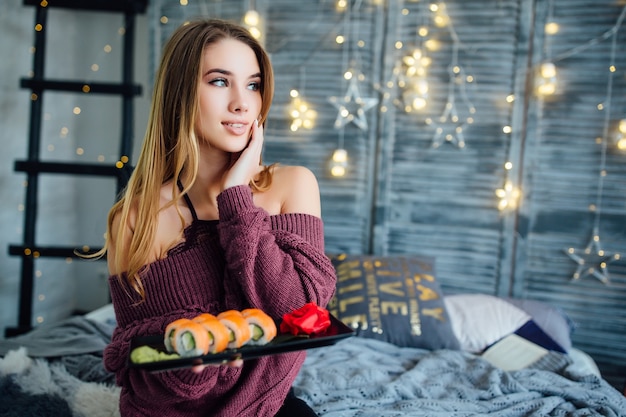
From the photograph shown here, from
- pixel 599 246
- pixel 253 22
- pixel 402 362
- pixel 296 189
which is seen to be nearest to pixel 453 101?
pixel 599 246

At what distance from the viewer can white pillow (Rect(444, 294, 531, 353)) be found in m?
2.36

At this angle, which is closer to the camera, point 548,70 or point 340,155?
point 548,70

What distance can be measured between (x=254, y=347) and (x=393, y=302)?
154 cm

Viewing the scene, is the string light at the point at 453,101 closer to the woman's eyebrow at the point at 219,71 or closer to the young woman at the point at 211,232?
the young woman at the point at 211,232

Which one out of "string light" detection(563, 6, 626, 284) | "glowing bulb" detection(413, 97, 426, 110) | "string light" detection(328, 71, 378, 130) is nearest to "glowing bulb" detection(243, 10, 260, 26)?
"string light" detection(328, 71, 378, 130)

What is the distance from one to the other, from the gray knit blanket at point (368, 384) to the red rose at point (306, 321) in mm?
708

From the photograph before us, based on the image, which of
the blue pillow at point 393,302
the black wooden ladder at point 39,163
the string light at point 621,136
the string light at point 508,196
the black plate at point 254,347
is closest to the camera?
the black plate at point 254,347

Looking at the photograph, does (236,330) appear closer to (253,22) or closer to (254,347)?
(254,347)

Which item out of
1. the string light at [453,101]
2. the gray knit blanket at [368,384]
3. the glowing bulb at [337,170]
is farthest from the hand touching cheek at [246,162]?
the string light at [453,101]

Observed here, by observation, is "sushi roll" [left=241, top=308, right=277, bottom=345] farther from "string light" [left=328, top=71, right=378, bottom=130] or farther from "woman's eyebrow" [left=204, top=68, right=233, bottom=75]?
"string light" [left=328, top=71, right=378, bottom=130]

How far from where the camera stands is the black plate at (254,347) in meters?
0.90

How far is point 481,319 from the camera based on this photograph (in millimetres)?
2438

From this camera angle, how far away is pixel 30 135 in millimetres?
2875

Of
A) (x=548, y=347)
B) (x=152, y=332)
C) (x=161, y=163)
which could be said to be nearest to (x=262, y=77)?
(x=161, y=163)
